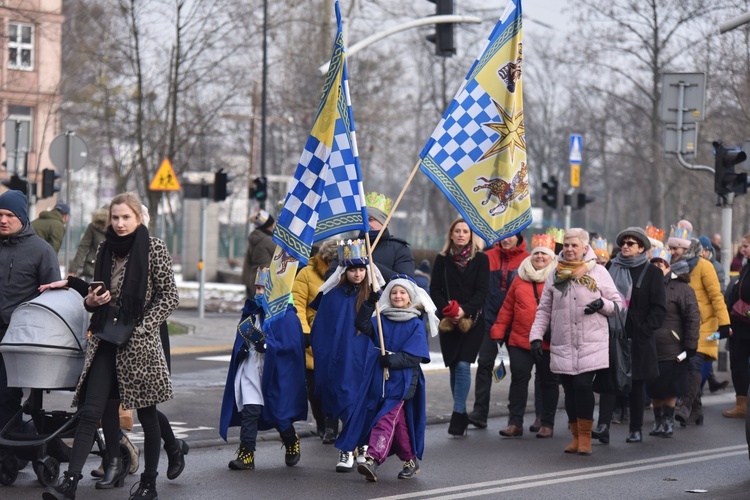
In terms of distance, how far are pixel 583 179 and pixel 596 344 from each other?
67.0 meters

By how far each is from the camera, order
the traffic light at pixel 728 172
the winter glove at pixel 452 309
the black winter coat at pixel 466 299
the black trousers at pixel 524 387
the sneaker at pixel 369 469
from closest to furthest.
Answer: the sneaker at pixel 369 469 → the winter glove at pixel 452 309 → the black winter coat at pixel 466 299 → the black trousers at pixel 524 387 → the traffic light at pixel 728 172

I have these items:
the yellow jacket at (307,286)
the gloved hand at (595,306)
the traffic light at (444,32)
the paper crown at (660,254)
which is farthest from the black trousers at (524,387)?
the traffic light at (444,32)

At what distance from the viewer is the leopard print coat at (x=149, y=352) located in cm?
825

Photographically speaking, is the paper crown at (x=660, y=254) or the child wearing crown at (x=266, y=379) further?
the paper crown at (x=660, y=254)

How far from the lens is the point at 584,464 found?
1059 centimetres

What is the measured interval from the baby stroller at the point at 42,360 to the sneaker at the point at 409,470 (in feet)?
7.13

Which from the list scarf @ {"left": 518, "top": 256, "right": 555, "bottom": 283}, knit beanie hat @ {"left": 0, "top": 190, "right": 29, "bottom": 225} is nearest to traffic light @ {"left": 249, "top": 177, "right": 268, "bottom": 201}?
scarf @ {"left": 518, "top": 256, "right": 555, "bottom": 283}

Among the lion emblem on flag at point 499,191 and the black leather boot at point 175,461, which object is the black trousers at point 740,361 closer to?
the lion emblem on flag at point 499,191

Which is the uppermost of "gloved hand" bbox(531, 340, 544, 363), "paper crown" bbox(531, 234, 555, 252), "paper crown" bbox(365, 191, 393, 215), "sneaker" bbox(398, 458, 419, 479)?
"paper crown" bbox(365, 191, 393, 215)

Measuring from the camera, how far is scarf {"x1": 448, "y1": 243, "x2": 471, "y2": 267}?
11945 millimetres

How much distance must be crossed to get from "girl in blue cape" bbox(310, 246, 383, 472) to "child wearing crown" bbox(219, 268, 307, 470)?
0.54 feet

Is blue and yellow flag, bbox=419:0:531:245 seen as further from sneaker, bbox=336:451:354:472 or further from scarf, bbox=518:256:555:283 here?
sneaker, bbox=336:451:354:472

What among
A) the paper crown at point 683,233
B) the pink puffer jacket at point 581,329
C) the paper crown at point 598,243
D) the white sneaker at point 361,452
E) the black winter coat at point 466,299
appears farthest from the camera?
the paper crown at point 683,233

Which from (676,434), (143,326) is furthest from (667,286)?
(143,326)
